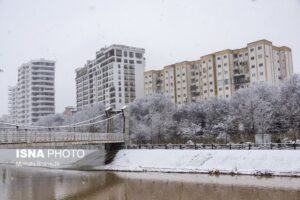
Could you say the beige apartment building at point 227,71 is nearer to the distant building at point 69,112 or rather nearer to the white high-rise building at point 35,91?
the distant building at point 69,112

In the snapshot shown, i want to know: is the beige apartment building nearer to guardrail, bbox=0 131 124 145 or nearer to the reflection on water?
guardrail, bbox=0 131 124 145

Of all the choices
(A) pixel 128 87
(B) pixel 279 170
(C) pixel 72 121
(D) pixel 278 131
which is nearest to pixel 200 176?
(B) pixel 279 170

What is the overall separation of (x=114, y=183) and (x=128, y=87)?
75.4 m

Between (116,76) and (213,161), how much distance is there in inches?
2815

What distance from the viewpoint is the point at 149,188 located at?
86.9ft

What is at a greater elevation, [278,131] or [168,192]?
[278,131]

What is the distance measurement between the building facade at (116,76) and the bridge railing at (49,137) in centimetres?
5500

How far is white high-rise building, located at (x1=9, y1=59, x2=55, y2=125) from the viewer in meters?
134

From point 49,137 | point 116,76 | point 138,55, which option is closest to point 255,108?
point 49,137

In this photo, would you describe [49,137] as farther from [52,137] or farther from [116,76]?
[116,76]

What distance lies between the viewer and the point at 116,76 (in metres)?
104

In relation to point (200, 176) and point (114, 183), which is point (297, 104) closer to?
point (200, 176)

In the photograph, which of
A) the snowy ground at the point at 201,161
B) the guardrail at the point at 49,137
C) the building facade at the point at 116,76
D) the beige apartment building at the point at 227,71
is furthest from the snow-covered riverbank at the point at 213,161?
the building facade at the point at 116,76

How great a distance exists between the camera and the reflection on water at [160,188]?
22455mm
